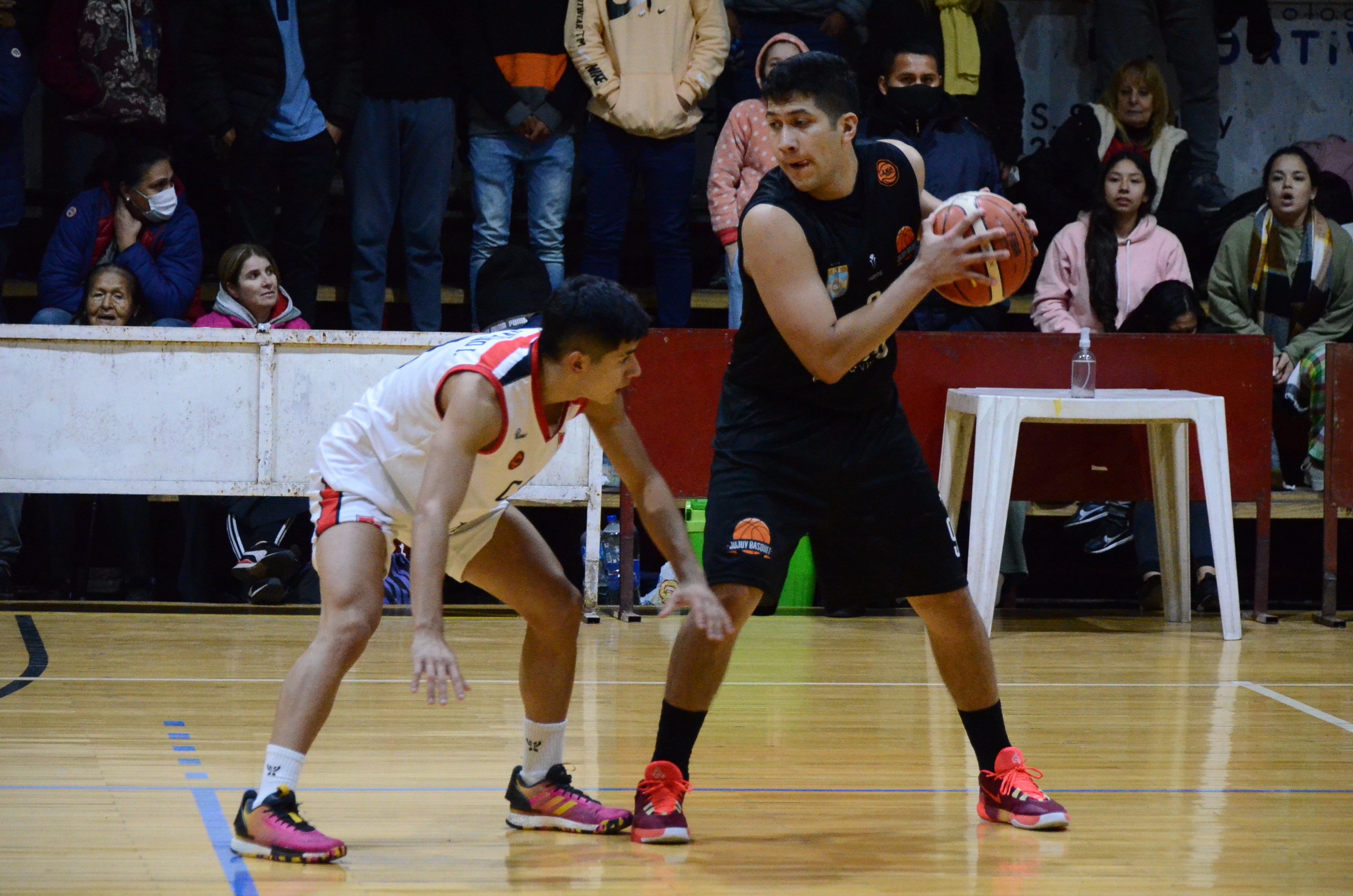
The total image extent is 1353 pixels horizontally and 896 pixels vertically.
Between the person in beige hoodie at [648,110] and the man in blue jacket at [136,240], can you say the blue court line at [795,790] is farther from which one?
the person in beige hoodie at [648,110]

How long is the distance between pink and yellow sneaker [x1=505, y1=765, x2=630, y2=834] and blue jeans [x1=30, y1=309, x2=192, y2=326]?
13.9ft

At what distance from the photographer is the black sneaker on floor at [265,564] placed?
23.3 feet

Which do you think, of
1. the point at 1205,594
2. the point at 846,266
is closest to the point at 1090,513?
the point at 1205,594

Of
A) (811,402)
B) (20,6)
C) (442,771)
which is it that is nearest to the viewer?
(811,402)

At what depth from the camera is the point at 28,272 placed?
8664 millimetres

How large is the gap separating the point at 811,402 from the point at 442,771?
1.48 meters

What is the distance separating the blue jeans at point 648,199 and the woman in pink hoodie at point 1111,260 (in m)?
1.85

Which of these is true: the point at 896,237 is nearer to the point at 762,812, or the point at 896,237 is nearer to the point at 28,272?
the point at 762,812

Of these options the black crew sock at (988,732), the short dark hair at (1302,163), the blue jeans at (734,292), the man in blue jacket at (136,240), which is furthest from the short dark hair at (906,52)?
the black crew sock at (988,732)

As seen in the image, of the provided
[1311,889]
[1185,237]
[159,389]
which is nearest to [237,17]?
[159,389]

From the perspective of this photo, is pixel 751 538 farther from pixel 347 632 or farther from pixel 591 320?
pixel 347 632

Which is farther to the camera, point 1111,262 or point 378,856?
point 1111,262

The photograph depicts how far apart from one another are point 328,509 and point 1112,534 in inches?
205

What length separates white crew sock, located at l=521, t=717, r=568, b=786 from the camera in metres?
3.72
